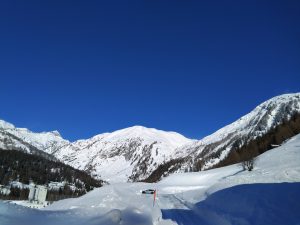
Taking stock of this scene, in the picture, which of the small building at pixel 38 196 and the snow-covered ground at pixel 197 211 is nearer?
the snow-covered ground at pixel 197 211

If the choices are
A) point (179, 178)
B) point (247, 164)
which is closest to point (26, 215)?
point (247, 164)

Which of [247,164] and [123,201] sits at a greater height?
[247,164]

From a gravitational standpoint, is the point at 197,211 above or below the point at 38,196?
below

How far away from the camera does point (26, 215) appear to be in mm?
13297

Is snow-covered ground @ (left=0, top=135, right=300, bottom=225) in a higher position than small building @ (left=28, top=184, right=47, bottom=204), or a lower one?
lower

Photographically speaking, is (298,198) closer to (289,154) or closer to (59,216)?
(59,216)

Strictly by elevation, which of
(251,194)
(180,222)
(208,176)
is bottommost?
(180,222)

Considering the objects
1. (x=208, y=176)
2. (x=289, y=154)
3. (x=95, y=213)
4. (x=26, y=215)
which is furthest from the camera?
(x=208, y=176)

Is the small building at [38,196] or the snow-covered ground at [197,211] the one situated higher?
the small building at [38,196]

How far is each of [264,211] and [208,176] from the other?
5468cm

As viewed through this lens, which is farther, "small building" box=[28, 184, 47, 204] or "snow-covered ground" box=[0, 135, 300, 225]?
"small building" box=[28, 184, 47, 204]

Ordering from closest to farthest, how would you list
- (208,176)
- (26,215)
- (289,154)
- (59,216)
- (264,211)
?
(26,215) → (59,216) → (264,211) → (289,154) → (208,176)

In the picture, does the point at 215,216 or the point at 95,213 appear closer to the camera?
the point at 95,213

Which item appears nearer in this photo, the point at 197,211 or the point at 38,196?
the point at 197,211
